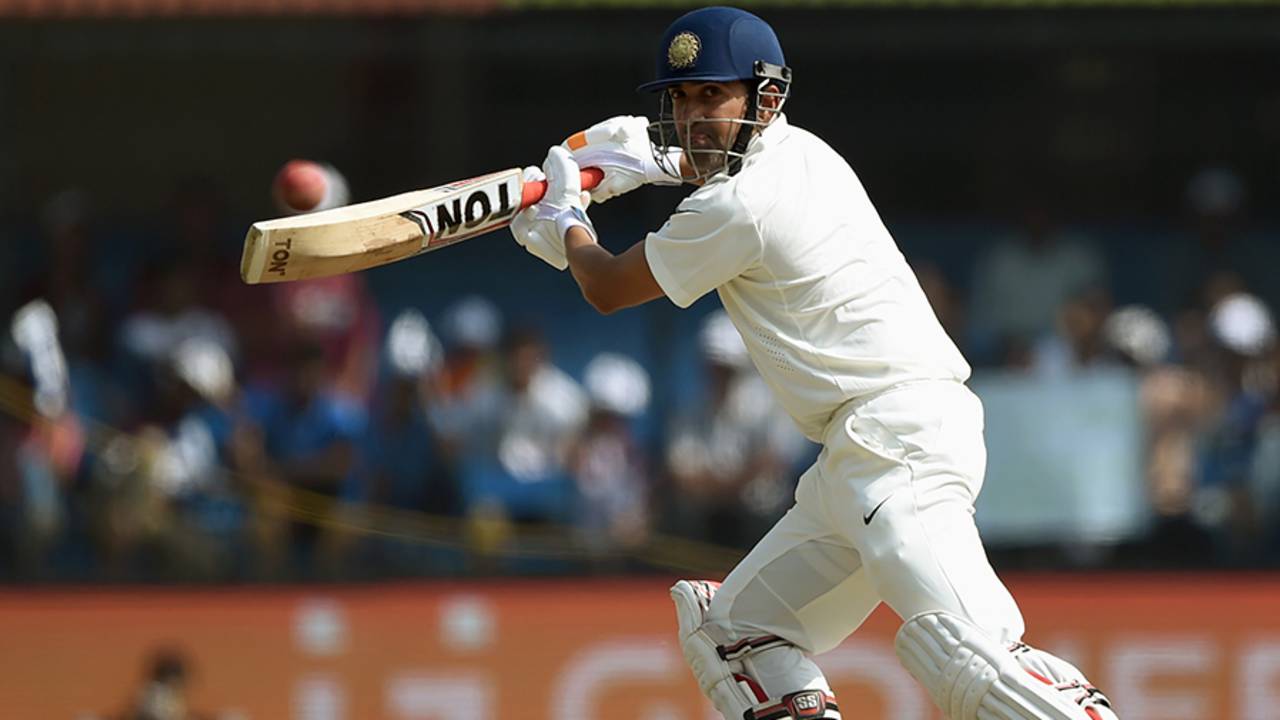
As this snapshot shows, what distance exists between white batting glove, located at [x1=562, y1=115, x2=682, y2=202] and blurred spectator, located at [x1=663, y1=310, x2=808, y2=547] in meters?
3.34

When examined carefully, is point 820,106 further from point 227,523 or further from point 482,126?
point 227,523

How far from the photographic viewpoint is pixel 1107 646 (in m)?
8.45

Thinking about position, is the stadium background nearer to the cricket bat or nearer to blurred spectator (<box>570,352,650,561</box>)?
blurred spectator (<box>570,352,650,561</box>)

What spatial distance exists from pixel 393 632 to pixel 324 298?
1335mm

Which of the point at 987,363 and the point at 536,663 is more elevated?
the point at 987,363

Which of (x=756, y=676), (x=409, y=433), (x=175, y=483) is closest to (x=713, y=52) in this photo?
(x=756, y=676)

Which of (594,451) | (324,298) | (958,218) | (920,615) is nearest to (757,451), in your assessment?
(594,451)

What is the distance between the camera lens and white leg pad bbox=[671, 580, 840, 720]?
4410 mm

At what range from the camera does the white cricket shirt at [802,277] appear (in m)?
4.30

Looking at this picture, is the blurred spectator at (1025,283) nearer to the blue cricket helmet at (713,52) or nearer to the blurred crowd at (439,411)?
the blurred crowd at (439,411)

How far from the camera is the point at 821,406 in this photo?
434cm

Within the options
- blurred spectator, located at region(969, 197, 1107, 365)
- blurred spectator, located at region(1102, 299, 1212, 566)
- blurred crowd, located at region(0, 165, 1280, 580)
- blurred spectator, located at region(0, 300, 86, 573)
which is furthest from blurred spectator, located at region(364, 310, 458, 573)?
blurred spectator, located at region(1102, 299, 1212, 566)

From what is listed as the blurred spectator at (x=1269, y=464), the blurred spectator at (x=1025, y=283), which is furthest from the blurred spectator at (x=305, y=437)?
the blurred spectator at (x=1269, y=464)

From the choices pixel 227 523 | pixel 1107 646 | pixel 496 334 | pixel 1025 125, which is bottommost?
pixel 1107 646
